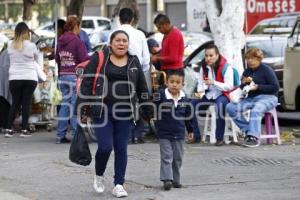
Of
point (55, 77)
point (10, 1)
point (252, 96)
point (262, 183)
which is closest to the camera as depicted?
point (262, 183)

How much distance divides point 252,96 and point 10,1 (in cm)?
4153

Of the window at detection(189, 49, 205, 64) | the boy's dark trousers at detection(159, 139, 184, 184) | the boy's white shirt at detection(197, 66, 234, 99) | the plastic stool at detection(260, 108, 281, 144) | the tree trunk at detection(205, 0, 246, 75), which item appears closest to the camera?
the boy's dark trousers at detection(159, 139, 184, 184)

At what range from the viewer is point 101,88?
8695mm

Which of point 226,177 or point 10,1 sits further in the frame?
point 10,1

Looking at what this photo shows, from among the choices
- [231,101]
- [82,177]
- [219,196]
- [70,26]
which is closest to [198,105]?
[231,101]

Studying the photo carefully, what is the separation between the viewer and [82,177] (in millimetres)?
9930

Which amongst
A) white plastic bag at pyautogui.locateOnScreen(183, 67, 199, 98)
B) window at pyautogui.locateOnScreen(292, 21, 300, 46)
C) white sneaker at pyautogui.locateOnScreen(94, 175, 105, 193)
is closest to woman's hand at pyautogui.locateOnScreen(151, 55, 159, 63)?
white plastic bag at pyautogui.locateOnScreen(183, 67, 199, 98)

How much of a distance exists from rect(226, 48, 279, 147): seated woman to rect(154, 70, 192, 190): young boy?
288 cm

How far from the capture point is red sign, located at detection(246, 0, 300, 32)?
3077 cm

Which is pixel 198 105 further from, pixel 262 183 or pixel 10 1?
pixel 10 1

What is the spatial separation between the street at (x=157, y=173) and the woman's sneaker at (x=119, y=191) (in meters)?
0.09

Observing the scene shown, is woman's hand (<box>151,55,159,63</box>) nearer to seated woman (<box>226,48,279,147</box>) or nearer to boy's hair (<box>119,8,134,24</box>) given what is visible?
boy's hair (<box>119,8,134,24</box>)

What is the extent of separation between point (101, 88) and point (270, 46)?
9490mm

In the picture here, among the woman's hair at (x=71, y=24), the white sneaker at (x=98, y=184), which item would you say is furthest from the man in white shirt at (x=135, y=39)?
the white sneaker at (x=98, y=184)
